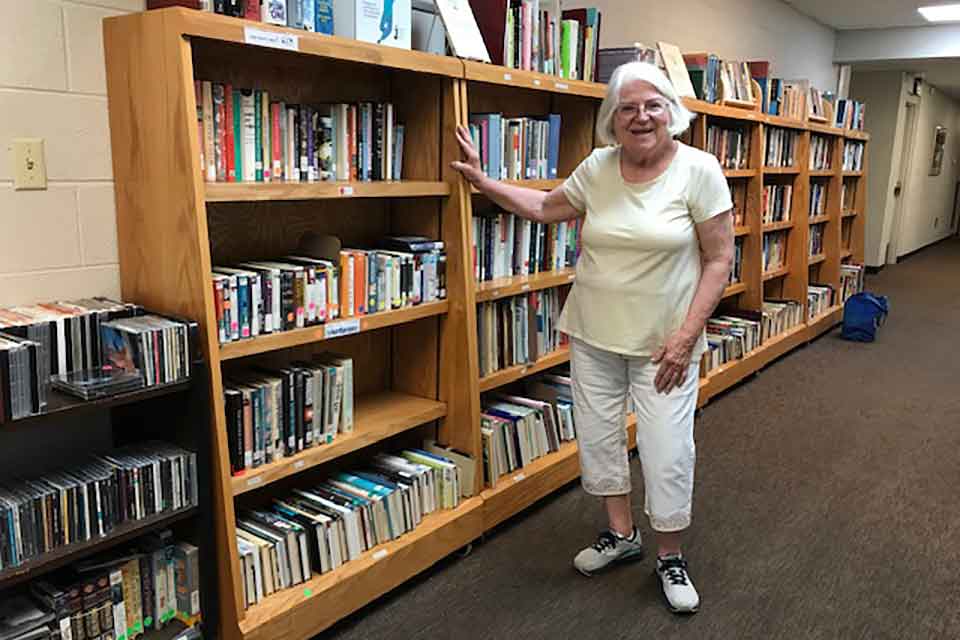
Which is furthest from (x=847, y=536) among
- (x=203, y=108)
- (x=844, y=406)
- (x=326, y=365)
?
(x=203, y=108)

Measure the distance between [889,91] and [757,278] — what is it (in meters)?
5.91

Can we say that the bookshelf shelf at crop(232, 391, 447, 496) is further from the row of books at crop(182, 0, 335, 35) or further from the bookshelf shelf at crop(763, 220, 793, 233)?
the bookshelf shelf at crop(763, 220, 793, 233)

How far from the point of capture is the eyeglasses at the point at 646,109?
83.4 inches

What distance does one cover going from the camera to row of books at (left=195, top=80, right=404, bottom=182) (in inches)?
74.7

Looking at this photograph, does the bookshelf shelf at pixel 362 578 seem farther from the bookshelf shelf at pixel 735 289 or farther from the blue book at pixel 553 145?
the bookshelf shelf at pixel 735 289

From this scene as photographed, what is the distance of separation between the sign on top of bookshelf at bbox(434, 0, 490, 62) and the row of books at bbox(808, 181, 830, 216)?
4.30 meters

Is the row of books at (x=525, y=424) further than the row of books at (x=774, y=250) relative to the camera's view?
No

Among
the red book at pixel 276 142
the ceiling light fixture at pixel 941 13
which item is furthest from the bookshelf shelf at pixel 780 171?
the red book at pixel 276 142

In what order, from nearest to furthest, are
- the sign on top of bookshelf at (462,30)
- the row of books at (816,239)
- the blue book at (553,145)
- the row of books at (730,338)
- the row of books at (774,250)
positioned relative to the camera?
1. the sign on top of bookshelf at (462,30)
2. the blue book at (553,145)
3. the row of books at (730,338)
4. the row of books at (774,250)
5. the row of books at (816,239)

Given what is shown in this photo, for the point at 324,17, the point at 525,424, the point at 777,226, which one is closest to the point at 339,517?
the point at 525,424

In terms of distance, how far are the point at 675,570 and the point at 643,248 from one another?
980 mm

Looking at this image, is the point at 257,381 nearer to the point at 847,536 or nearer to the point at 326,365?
the point at 326,365

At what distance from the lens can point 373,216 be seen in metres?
2.64

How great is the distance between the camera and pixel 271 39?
71.9 inches
